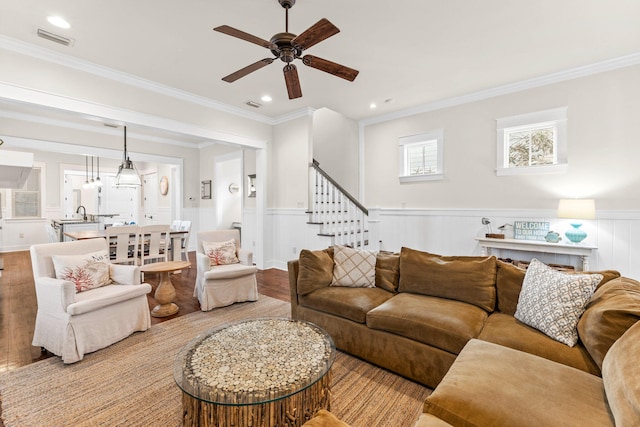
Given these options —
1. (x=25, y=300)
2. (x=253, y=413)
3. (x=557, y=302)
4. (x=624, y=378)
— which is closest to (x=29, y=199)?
(x=25, y=300)

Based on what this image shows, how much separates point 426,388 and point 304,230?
3.63 m

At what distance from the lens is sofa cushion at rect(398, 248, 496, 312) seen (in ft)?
7.34

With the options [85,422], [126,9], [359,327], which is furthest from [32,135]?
[359,327]

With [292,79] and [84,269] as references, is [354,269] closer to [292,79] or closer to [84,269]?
[292,79]

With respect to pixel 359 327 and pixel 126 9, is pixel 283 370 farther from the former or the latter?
pixel 126 9

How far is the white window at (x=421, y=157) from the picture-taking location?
196 inches

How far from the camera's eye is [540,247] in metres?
3.73

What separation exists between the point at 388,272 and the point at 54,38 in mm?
4179

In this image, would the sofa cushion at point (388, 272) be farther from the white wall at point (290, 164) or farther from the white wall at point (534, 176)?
the white wall at point (290, 164)

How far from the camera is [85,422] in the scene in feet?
5.49

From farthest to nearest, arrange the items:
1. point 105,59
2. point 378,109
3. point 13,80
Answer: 1. point 378,109
2. point 105,59
3. point 13,80

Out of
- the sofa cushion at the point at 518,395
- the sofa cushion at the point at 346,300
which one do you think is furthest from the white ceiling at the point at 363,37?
the sofa cushion at the point at 518,395

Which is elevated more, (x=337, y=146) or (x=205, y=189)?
(x=337, y=146)

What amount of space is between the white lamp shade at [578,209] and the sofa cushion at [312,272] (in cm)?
302
